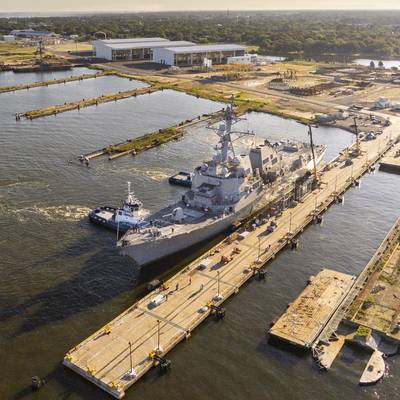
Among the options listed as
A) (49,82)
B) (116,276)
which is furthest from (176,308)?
(49,82)

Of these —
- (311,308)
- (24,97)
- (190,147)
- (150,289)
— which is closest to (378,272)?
(311,308)

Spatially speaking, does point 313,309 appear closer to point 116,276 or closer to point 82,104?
point 116,276

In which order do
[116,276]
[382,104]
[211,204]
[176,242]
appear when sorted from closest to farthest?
[116,276] → [176,242] → [211,204] → [382,104]

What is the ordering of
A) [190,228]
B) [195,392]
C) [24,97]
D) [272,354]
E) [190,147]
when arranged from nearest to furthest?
[195,392], [272,354], [190,228], [190,147], [24,97]

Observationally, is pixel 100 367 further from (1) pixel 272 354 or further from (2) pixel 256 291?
(2) pixel 256 291

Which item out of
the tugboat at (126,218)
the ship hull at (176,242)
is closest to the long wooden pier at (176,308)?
the ship hull at (176,242)

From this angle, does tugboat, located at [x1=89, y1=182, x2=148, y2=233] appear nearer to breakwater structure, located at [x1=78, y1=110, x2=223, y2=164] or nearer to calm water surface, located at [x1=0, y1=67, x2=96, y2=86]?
breakwater structure, located at [x1=78, y1=110, x2=223, y2=164]
